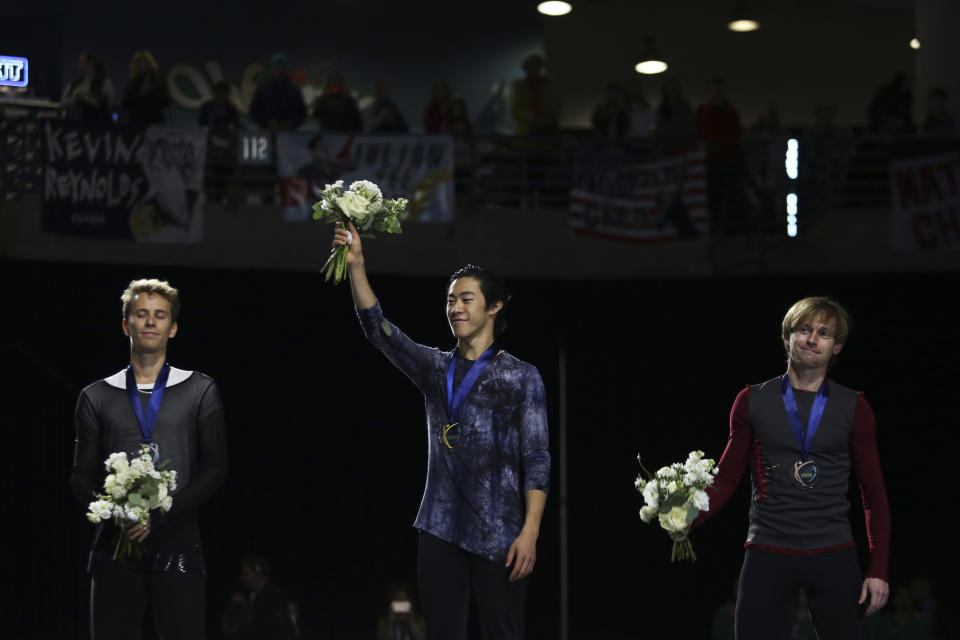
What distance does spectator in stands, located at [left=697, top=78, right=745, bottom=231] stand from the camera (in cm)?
1203

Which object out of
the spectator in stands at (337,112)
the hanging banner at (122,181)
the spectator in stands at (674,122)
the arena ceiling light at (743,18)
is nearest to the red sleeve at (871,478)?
the hanging banner at (122,181)

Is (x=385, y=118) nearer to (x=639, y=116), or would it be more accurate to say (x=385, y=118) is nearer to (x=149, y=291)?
(x=639, y=116)

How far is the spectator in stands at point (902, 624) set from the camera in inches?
399

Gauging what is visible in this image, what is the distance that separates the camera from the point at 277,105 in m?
11.5

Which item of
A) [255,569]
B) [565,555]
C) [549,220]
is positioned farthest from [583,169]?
[255,569]

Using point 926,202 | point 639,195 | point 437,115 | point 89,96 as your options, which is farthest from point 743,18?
point 89,96

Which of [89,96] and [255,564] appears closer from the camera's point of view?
[255,564]

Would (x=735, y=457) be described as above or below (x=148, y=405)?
below

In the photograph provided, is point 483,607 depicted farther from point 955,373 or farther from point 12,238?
point 955,373

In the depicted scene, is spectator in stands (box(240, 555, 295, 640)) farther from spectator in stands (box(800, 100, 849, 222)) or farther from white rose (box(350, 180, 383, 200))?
white rose (box(350, 180, 383, 200))

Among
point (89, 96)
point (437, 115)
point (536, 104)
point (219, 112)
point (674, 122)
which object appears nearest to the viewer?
point (89, 96)

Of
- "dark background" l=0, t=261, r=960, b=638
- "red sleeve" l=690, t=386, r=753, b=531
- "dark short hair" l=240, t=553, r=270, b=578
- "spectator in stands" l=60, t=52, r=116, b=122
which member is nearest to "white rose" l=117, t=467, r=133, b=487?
"red sleeve" l=690, t=386, r=753, b=531

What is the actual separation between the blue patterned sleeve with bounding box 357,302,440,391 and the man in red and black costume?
1066 millimetres

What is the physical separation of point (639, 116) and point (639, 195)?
111 cm
